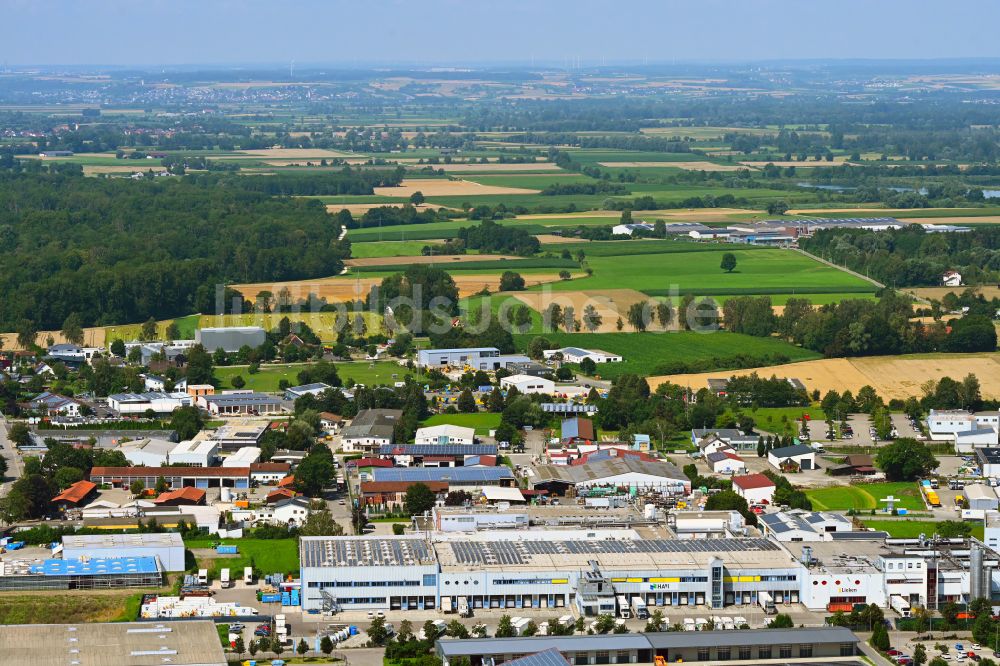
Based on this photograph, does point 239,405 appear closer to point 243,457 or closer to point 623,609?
point 243,457

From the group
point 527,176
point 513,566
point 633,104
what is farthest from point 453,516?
point 633,104

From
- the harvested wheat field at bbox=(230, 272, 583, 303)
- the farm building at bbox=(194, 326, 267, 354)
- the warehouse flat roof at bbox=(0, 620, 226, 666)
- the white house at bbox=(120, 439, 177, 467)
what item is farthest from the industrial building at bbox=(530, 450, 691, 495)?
the harvested wheat field at bbox=(230, 272, 583, 303)

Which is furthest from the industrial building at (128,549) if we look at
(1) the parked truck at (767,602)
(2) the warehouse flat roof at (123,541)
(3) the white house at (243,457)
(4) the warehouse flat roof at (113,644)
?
(1) the parked truck at (767,602)

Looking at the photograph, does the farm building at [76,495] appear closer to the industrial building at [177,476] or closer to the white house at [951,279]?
the industrial building at [177,476]

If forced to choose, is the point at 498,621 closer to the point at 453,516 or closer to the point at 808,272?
the point at 453,516

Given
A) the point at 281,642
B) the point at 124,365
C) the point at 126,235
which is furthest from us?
the point at 126,235

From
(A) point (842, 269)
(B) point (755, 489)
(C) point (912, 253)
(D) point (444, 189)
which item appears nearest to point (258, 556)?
(B) point (755, 489)
